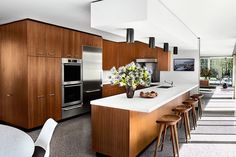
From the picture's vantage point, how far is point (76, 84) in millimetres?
5312

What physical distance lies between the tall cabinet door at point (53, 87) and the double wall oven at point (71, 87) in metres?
0.14

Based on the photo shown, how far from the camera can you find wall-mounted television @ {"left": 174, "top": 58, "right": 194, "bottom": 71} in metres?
7.12

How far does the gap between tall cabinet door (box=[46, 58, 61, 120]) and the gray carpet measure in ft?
1.24

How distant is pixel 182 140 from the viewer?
389 cm

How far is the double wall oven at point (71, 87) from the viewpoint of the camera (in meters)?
5.00

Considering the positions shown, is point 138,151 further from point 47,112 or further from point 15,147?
point 47,112

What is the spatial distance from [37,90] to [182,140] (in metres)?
3.24

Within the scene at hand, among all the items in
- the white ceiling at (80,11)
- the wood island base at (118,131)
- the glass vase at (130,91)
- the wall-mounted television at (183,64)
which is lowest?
the wood island base at (118,131)

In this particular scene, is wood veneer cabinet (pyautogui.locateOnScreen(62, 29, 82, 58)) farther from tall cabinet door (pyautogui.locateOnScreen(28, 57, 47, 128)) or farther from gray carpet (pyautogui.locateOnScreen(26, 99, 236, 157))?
gray carpet (pyautogui.locateOnScreen(26, 99, 236, 157))

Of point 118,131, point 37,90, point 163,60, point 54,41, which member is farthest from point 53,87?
point 163,60

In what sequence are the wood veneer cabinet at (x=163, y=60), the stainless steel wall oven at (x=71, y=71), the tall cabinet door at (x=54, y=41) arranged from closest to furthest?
1. the tall cabinet door at (x=54, y=41)
2. the stainless steel wall oven at (x=71, y=71)
3. the wood veneer cabinet at (x=163, y=60)

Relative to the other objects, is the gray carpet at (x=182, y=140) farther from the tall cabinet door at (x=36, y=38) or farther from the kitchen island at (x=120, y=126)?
the tall cabinet door at (x=36, y=38)

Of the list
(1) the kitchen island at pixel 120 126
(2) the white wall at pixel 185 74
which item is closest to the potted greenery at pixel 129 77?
(1) the kitchen island at pixel 120 126

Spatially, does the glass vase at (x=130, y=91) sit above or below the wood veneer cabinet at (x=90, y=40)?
below
